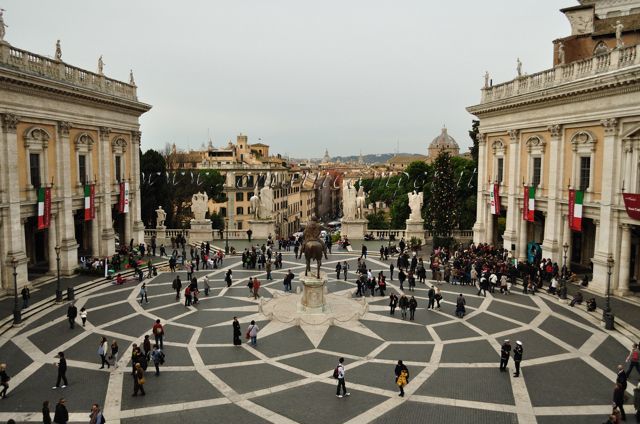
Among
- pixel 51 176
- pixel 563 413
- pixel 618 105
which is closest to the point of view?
pixel 563 413

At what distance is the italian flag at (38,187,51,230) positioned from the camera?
90.0 feet

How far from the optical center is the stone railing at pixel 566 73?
24734 millimetres

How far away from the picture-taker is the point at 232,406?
14.9 m

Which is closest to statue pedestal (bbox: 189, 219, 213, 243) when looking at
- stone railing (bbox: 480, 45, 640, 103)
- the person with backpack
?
stone railing (bbox: 480, 45, 640, 103)

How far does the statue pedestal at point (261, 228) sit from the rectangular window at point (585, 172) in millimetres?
25409

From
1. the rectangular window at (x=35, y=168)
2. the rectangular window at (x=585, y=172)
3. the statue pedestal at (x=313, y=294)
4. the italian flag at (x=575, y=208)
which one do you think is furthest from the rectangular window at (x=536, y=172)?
the rectangular window at (x=35, y=168)

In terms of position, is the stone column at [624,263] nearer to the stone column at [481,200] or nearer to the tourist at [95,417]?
the stone column at [481,200]

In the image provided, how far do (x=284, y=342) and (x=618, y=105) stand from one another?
20616mm

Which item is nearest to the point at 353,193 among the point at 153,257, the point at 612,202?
the point at 153,257

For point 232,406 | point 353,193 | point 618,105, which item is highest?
point 618,105

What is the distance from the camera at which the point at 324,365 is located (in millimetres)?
17688

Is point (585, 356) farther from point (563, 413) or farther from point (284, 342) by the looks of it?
point (284, 342)

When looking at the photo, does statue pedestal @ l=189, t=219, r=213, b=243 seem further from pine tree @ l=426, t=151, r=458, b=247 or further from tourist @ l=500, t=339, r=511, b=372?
tourist @ l=500, t=339, r=511, b=372

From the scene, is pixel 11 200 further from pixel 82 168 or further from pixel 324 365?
pixel 324 365
